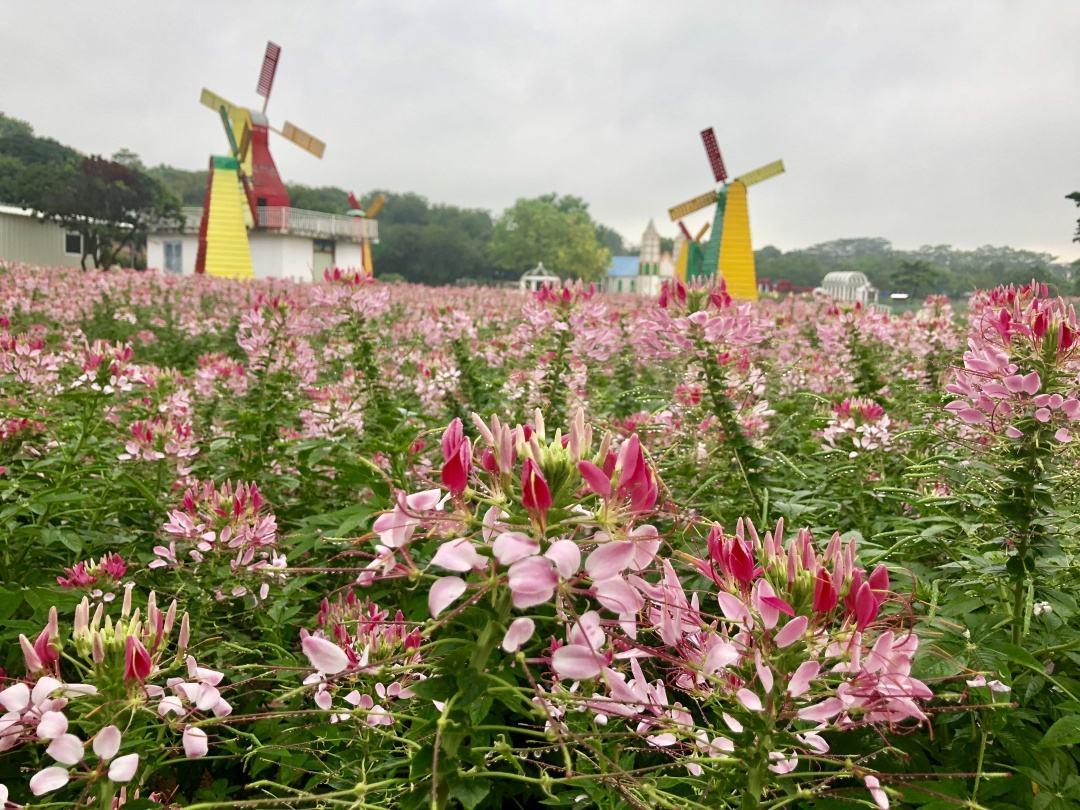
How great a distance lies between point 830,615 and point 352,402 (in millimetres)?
3363

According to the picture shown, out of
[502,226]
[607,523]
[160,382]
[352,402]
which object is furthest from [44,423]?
[502,226]

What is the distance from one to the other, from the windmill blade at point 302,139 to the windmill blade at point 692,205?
1361 centimetres

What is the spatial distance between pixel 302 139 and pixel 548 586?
31.9 meters

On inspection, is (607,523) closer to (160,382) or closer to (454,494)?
(454,494)

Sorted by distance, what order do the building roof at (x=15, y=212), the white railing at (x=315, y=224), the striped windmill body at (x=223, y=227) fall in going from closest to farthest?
1. the striped windmill body at (x=223, y=227)
2. the white railing at (x=315, y=224)
3. the building roof at (x=15, y=212)

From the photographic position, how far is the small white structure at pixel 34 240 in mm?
34469

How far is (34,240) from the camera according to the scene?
36844 mm

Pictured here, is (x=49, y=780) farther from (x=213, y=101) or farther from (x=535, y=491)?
(x=213, y=101)

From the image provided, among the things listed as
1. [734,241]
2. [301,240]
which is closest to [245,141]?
[301,240]

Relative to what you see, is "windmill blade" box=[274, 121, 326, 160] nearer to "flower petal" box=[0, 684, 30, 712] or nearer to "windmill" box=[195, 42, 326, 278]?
"windmill" box=[195, 42, 326, 278]

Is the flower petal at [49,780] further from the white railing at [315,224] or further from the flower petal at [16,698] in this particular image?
the white railing at [315,224]

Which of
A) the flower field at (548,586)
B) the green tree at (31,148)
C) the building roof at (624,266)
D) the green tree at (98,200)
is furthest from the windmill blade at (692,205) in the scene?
the building roof at (624,266)

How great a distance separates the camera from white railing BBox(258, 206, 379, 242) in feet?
99.5

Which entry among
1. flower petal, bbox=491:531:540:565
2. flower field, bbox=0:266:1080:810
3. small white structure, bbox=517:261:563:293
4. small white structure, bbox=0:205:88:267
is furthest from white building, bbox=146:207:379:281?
flower petal, bbox=491:531:540:565
